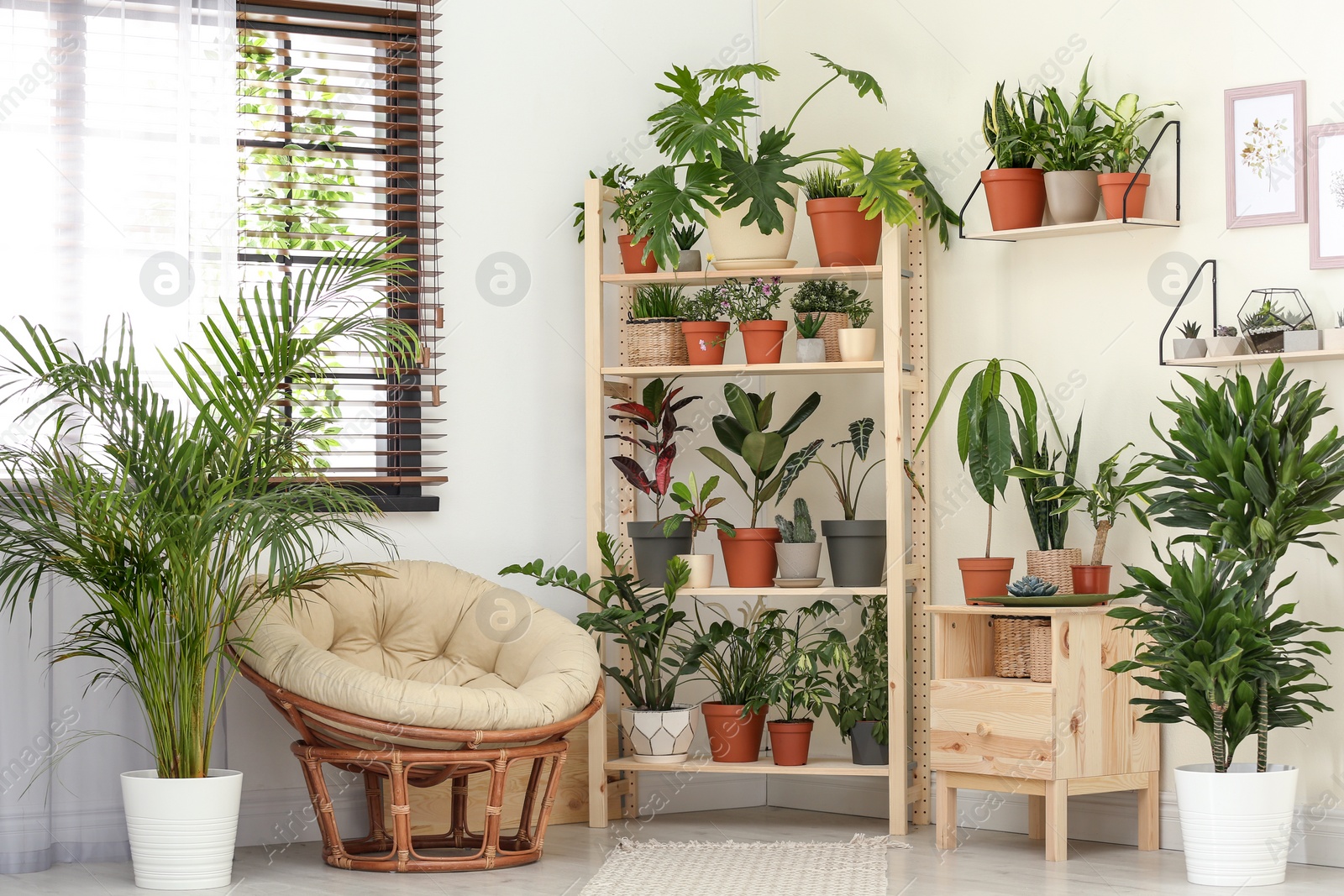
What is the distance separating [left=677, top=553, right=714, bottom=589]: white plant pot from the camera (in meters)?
4.17

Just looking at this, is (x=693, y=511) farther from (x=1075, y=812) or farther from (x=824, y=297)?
(x=1075, y=812)

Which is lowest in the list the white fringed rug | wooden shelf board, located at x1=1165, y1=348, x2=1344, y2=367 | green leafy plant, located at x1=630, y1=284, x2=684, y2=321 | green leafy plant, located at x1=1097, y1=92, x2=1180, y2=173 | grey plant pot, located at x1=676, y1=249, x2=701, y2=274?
the white fringed rug

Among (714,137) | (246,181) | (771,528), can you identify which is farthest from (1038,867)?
(246,181)

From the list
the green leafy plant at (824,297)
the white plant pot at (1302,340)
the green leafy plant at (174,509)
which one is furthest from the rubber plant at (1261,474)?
the green leafy plant at (174,509)

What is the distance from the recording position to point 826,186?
13.8 feet

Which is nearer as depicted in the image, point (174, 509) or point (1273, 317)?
point (174, 509)

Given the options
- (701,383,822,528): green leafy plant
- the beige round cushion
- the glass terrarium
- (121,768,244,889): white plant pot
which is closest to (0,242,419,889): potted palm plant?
(121,768,244,889): white plant pot

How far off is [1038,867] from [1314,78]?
2093 millimetres

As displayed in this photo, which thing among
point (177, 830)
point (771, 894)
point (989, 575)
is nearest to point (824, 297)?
point (989, 575)

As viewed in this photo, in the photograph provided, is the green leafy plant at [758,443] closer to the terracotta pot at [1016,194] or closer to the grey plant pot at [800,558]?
the grey plant pot at [800,558]

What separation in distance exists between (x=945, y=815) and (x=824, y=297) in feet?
4.90

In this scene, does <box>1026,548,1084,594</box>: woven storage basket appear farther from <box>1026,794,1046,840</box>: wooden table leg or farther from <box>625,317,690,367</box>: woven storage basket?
<box>625,317,690,367</box>: woven storage basket

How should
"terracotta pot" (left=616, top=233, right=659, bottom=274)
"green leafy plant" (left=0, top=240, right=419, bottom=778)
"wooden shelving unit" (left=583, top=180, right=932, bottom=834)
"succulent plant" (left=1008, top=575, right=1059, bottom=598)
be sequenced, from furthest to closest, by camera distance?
"terracotta pot" (left=616, top=233, right=659, bottom=274) < "wooden shelving unit" (left=583, top=180, right=932, bottom=834) < "succulent plant" (left=1008, top=575, right=1059, bottom=598) < "green leafy plant" (left=0, top=240, right=419, bottom=778)

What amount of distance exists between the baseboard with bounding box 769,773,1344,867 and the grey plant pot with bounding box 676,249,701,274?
166 centimetres
